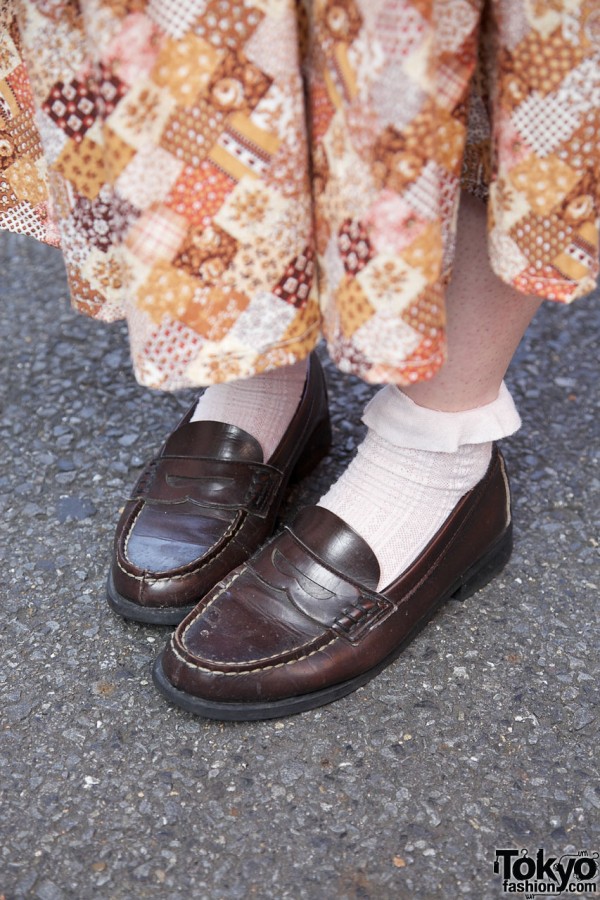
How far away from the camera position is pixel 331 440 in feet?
4.55

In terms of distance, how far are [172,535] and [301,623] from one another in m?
0.20

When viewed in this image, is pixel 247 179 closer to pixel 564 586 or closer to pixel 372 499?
pixel 372 499

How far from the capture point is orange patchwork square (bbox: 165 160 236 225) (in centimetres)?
73

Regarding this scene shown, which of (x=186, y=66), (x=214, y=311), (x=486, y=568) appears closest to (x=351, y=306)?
(x=214, y=311)

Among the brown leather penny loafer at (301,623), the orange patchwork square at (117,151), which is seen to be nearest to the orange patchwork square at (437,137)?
the orange patchwork square at (117,151)

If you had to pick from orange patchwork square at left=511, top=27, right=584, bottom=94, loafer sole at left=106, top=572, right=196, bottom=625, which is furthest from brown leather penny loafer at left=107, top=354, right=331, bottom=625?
orange patchwork square at left=511, top=27, right=584, bottom=94

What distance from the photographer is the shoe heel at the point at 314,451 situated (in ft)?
4.24

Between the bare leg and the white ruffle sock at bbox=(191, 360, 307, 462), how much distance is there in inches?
9.5

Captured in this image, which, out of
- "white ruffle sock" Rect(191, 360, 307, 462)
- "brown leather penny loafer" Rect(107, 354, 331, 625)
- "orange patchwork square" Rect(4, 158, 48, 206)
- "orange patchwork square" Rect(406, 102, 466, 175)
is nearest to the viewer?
"orange patchwork square" Rect(406, 102, 466, 175)

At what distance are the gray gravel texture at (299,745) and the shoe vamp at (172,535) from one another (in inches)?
3.5

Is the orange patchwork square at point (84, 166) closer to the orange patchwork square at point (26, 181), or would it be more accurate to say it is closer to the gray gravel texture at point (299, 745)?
the orange patchwork square at point (26, 181)

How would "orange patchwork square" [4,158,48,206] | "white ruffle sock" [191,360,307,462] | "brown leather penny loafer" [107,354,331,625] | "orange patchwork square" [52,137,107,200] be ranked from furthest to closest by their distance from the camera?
"white ruffle sock" [191,360,307,462] < "brown leather penny loafer" [107,354,331,625] < "orange patchwork square" [4,158,48,206] < "orange patchwork square" [52,137,107,200]

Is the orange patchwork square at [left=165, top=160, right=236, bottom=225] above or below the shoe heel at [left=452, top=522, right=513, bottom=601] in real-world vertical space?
above

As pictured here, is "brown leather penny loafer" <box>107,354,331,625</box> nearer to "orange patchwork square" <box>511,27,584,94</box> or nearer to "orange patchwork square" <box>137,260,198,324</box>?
"orange patchwork square" <box>137,260,198,324</box>
